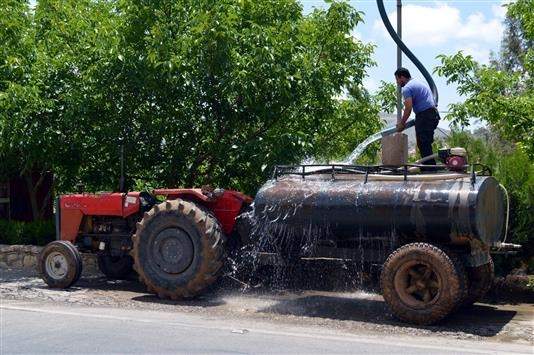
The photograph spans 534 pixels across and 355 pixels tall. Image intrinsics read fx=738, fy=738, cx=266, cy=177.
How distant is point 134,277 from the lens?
480 inches

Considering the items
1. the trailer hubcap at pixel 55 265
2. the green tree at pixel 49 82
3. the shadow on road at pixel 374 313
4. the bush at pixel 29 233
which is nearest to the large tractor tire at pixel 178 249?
the shadow on road at pixel 374 313

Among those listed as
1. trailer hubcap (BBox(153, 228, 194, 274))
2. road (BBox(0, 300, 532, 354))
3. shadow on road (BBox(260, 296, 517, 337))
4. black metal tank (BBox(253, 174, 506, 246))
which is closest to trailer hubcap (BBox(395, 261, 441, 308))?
shadow on road (BBox(260, 296, 517, 337))

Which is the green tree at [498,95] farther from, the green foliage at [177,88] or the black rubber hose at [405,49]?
the green foliage at [177,88]

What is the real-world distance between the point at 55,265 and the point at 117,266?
1.31 metres

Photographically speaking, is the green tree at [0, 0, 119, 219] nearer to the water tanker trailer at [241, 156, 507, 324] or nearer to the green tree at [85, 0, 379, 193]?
the green tree at [85, 0, 379, 193]

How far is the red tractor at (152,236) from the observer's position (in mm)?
9977

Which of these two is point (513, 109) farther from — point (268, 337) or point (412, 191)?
point (268, 337)

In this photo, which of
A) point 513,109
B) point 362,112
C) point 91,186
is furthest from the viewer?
point 362,112

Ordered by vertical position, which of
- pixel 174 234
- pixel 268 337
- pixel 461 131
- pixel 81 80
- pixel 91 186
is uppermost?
pixel 81 80

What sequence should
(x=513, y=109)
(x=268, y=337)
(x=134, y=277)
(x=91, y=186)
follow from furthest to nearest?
(x=91, y=186) < (x=134, y=277) < (x=513, y=109) < (x=268, y=337)

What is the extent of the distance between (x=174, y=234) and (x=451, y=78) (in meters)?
5.01

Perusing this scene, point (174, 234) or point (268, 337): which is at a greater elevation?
point (174, 234)

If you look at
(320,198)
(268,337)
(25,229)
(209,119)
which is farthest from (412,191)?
(25,229)

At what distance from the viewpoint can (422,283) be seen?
8.73 m
